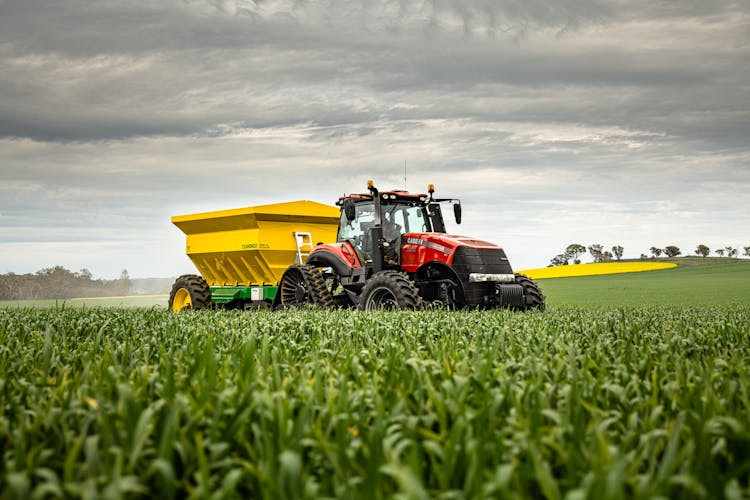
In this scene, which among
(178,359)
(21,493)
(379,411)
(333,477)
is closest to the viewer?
(21,493)

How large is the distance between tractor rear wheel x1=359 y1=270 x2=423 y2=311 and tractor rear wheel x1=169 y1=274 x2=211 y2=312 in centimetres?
583

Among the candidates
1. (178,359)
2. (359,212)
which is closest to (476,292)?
(359,212)

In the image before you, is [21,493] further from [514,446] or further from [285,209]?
[285,209]

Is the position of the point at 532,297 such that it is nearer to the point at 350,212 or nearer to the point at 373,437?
the point at 350,212

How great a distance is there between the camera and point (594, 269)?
1783 inches

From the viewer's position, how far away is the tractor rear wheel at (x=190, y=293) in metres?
16.4

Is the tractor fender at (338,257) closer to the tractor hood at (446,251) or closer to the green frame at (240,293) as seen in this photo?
the tractor hood at (446,251)

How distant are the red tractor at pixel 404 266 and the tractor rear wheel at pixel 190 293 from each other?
3.24 m

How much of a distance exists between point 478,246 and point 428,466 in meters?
9.85

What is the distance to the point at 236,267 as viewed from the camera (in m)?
16.0

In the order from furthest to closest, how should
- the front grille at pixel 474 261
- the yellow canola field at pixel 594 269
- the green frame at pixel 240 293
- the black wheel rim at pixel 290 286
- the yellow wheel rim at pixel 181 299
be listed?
1. the yellow canola field at pixel 594 269
2. the yellow wheel rim at pixel 181 299
3. the green frame at pixel 240 293
4. the black wheel rim at pixel 290 286
5. the front grille at pixel 474 261

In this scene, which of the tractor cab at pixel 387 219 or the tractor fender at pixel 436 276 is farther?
the tractor cab at pixel 387 219

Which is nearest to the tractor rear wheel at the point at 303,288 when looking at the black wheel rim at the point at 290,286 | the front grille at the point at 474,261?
the black wheel rim at the point at 290,286

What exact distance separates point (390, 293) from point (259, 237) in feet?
13.8
